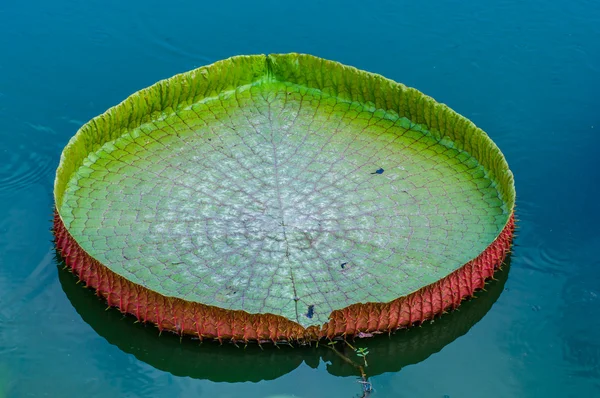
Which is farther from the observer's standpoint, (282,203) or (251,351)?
(282,203)

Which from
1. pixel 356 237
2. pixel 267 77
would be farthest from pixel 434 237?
pixel 267 77

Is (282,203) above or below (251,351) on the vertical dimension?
above

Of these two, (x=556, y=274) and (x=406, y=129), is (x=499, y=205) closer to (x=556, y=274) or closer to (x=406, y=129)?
(x=556, y=274)

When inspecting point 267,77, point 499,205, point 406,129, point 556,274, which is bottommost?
point 556,274

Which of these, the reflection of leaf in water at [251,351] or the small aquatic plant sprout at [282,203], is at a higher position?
the small aquatic plant sprout at [282,203]
